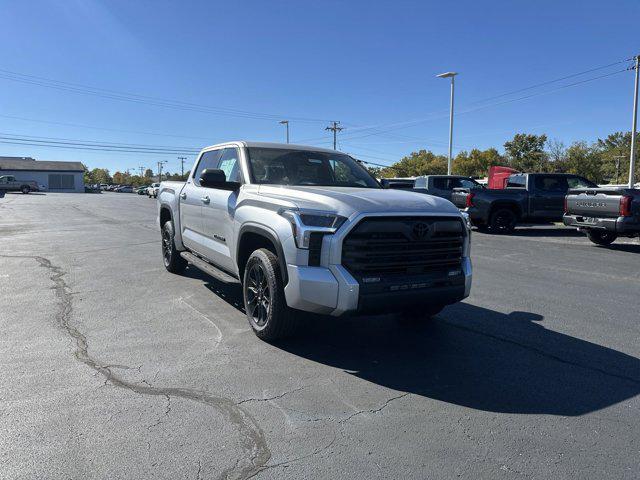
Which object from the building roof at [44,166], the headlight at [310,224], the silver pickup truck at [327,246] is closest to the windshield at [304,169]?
the silver pickup truck at [327,246]

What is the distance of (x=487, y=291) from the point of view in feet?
23.5

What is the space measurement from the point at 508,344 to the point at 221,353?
106 inches

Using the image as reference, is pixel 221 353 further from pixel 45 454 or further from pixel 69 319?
pixel 69 319

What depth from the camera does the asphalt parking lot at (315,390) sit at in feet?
9.35

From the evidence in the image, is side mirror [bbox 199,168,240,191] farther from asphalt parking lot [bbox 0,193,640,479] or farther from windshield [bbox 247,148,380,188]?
asphalt parking lot [bbox 0,193,640,479]

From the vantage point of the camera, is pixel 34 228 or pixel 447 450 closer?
pixel 447 450

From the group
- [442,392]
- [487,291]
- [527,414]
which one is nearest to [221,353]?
[442,392]

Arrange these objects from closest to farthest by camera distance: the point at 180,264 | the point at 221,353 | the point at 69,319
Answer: the point at 221,353 < the point at 69,319 < the point at 180,264

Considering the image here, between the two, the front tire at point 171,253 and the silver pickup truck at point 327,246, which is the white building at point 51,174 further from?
the silver pickup truck at point 327,246

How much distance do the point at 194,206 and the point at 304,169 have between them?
1782 millimetres

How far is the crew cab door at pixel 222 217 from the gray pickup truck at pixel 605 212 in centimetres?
931

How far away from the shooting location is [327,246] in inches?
162

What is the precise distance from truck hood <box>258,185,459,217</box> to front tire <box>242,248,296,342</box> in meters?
0.58

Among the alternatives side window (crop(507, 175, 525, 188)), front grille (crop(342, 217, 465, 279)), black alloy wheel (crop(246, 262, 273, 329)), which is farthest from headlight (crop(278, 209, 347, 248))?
side window (crop(507, 175, 525, 188))
